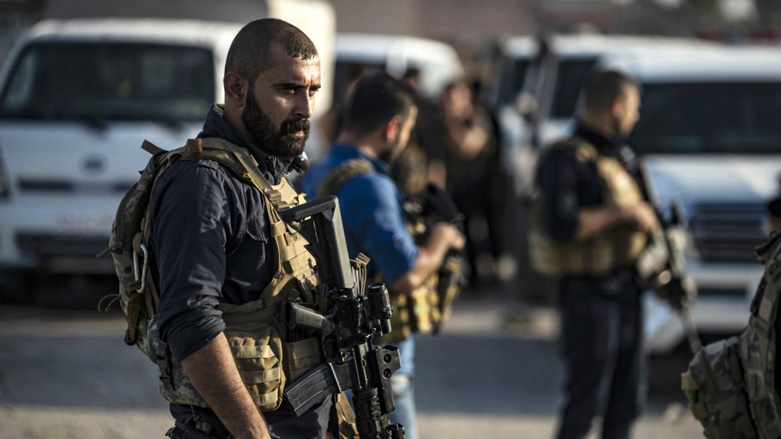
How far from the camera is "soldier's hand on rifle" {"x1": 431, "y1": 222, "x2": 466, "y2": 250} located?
4.20 metres

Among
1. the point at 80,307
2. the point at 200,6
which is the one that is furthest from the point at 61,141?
the point at 200,6

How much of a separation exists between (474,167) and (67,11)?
3883mm

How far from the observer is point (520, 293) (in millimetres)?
9844

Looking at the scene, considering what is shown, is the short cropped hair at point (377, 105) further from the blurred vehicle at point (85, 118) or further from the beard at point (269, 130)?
the blurred vehicle at point (85, 118)

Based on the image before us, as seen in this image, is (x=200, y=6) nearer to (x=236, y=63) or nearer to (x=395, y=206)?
(x=395, y=206)

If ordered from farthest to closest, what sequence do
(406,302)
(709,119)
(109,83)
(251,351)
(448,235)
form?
1. (109,83)
2. (709,119)
3. (448,235)
4. (406,302)
5. (251,351)

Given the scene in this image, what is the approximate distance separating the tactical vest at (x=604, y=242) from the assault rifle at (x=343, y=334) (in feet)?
7.76

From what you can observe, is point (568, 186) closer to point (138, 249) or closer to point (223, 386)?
point (138, 249)

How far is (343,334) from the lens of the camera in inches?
112

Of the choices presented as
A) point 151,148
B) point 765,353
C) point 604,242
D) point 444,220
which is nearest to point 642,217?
point 604,242

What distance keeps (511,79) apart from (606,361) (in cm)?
894

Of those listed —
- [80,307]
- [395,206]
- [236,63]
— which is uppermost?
[236,63]

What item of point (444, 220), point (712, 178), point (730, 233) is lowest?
point (730, 233)

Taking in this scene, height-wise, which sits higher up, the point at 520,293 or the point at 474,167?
the point at 474,167
